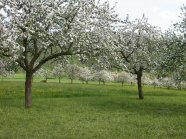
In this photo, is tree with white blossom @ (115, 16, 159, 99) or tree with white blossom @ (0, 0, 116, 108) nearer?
tree with white blossom @ (0, 0, 116, 108)

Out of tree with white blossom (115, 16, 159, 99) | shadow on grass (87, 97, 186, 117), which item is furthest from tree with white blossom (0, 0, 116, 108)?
tree with white blossom (115, 16, 159, 99)

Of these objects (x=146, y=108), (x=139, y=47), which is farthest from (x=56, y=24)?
(x=139, y=47)

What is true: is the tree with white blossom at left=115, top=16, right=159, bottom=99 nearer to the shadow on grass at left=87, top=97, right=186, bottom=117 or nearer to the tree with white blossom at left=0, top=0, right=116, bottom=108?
the shadow on grass at left=87, top=97, right=186, bottom=117

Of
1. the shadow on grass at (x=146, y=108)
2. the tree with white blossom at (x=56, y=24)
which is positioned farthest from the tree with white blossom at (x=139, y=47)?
the tree with white blossom at (x=56, y=24)

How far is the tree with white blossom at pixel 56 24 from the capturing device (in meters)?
33.4

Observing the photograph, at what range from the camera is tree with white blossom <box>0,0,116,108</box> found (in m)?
33.4

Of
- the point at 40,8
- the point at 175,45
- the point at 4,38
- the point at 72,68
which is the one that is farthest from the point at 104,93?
the point at 72,68

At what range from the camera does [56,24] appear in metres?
36.2

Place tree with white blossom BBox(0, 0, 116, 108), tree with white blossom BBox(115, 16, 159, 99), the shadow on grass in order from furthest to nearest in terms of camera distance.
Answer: tree with white blossom BBox(115, 16, 159, 99) → the shadow on grass → tree with white blossom BBox(0, 0, 116, 108)

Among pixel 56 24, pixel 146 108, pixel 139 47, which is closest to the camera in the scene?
pixel 56 24

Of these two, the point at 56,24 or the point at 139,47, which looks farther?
the point at 139,47

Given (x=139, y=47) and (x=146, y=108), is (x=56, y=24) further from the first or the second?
(x=139, y=47)

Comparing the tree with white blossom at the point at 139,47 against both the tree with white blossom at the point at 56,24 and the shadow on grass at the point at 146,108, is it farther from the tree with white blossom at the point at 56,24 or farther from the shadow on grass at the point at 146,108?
the tree with white blossom at the point at 56,24

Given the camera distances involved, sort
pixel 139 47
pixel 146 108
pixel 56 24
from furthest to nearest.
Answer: pixel 139 47, pixel 146 108, pixel 56 24
